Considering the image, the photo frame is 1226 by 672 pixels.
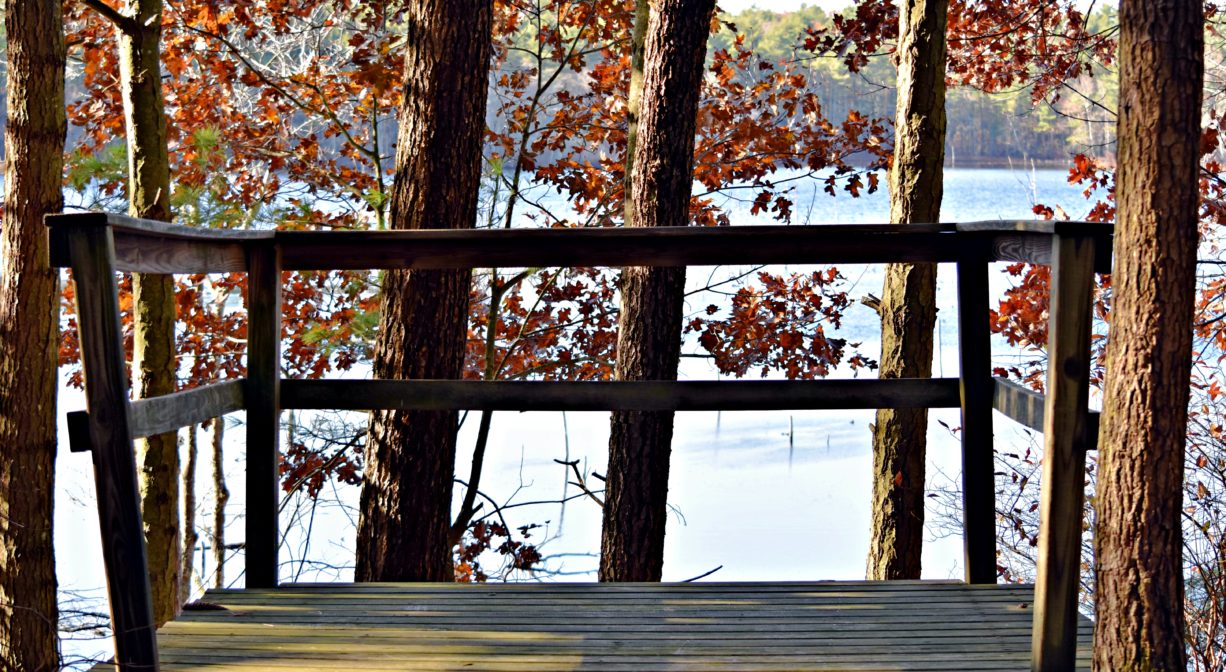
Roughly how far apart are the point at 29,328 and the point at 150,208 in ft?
3.58

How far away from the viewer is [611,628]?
2.89m

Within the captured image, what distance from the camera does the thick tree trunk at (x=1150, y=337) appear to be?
6.92 ft

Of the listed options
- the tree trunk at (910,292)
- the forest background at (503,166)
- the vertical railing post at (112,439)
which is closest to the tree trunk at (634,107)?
the forest background at (503,166)

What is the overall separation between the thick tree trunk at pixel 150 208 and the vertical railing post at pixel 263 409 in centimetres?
370

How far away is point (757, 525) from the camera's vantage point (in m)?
16.2

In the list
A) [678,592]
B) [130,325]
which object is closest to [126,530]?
[678,592]

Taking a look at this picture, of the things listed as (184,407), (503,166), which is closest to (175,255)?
(184,407)

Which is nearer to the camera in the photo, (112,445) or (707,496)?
(112,445)

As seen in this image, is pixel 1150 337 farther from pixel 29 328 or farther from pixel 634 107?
pixel 29 328

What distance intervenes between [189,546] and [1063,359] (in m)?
11.4

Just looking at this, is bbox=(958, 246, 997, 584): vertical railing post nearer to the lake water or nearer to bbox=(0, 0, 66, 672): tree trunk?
bbox=(0, 0, 66, 672): tree trunk

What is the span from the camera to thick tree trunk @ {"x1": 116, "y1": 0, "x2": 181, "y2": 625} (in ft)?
21.8

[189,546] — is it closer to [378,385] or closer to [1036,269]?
[1036,269]

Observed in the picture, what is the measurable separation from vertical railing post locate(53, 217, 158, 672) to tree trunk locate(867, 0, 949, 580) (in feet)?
14.5
